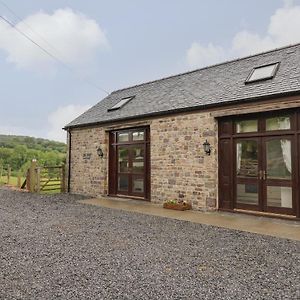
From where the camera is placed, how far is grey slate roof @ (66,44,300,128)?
7.95 meters

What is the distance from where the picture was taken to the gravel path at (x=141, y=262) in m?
3.21

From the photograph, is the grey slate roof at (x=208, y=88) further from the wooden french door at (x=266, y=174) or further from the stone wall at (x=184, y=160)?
the wooden french door at (x=266, y=174)

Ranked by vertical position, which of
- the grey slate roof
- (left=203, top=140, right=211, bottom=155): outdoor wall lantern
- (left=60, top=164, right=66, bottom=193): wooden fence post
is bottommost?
(left=60, top=164, right=66, bottom=193): wooden fence post

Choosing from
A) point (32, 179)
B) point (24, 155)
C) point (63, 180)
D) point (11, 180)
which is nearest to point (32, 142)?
point (24, 155)

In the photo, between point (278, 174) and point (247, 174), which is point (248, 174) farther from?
point (278, 174)

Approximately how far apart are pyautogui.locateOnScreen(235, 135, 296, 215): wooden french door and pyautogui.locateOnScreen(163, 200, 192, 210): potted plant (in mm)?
1533

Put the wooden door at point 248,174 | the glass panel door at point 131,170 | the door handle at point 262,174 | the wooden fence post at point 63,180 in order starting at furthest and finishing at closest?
the wooden fence post at point 63,180
the glass panel door at point 131,170
the wooden door at point 248,174
the door handle at point 262,174

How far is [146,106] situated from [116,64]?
30.1 ft

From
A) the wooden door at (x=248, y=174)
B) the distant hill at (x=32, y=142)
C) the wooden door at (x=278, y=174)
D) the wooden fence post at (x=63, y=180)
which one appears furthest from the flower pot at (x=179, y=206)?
the distant hill at (x=32, y=142)

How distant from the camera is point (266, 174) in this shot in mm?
7723

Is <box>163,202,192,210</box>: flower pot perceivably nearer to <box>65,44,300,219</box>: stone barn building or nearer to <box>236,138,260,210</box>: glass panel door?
<box>65,44,300,219</box>: stone barn building

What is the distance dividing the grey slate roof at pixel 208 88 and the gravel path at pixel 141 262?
3.88 meters

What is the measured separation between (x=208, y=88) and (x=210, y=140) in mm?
2211

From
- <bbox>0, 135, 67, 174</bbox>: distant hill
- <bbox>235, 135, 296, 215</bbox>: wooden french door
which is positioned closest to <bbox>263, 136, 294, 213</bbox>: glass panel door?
<bbox>235, 135, 296, 215</bbox>: wooden french door
